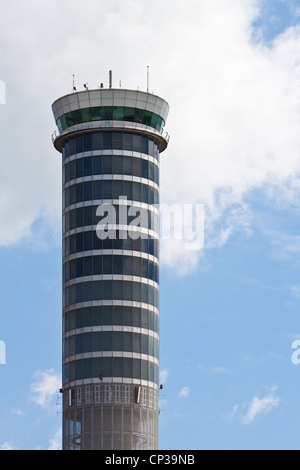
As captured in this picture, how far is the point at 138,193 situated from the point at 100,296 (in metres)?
17.1

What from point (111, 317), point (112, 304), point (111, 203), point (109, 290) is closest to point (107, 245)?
point (111, 203)

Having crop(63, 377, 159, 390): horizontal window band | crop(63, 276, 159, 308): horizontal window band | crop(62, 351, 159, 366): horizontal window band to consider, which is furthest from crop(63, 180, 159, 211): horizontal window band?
crop(63, 377, 159, 390): horizontal window band

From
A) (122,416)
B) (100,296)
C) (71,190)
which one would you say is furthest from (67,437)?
(71,190)

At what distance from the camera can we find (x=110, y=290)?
632 feet

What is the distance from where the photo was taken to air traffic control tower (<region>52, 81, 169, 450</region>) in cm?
18888

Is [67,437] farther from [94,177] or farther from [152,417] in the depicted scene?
[94,177]

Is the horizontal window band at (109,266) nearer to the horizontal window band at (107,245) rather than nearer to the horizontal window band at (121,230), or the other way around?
the horizontal window band at (107,245)

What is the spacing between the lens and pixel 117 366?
625 feet

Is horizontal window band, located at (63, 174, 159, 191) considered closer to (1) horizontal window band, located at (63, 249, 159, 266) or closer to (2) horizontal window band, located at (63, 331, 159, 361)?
(1) horizontal window band, located at (63, 249, 159, 266)

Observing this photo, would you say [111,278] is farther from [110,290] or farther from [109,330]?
[109,330]

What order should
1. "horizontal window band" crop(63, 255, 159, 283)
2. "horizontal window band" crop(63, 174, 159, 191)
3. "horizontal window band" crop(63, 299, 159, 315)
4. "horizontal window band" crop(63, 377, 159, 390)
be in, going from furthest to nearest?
"horizontal window band" crop(63, 174, 159, 191), "horizontal window band" crop(63, 255, 159, 283), "horizontal window band" crop(63, 299, 159, 315), "horizontal window band" crop(63, 377, 159, 390)

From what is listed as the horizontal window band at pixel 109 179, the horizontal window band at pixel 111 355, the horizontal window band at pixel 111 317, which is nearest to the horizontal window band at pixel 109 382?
the horizontal window band at pixel 111 355

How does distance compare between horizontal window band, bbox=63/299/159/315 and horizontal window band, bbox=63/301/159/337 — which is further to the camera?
horizontal window band, bbox=63/299/159/315
